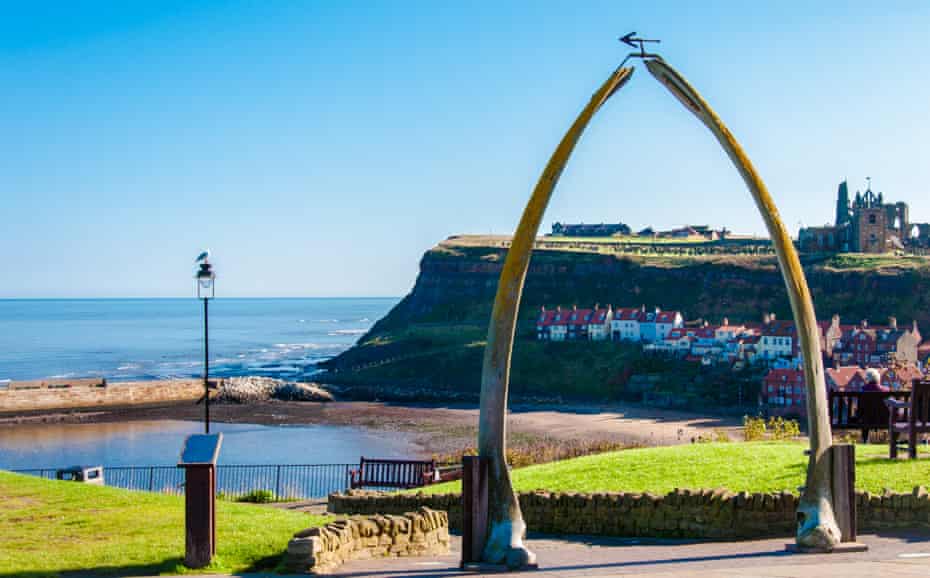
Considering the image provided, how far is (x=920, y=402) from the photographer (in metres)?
16.1

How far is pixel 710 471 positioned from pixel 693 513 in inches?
116

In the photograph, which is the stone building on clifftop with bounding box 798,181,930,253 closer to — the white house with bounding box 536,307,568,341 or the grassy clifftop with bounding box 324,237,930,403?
the grassy clifftop with bounding box 324,237,930,403

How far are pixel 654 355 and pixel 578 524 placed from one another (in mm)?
91450

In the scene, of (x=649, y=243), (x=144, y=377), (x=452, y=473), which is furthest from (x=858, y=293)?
(x=452, y=473)

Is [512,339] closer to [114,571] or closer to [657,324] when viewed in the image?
[114,571]

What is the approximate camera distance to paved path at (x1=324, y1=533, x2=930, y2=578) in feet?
35.7

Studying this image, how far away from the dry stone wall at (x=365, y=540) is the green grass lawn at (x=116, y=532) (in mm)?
608

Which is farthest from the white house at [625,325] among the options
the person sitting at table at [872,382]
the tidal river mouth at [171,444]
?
the person sitting at table at [872,382]

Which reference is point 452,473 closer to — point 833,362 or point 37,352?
→ point 833,362

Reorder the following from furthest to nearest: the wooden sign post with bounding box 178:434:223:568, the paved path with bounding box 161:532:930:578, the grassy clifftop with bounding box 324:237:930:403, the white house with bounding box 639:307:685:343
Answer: the white house with bounding box 639:307:685:343, the grassy clifftop with bounding box 324:237:930:403, the wooden sign post with bounding box 178:434:223:568, the paved path with bounding box 161:532:930:578

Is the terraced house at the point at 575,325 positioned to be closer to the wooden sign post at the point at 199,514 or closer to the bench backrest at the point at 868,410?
the bench backrest at the point at 868,410

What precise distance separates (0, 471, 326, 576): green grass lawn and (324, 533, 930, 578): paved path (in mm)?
1600

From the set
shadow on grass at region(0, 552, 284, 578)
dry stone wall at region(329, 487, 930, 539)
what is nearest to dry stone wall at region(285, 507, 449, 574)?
shadow on grass at region(0, 552, 284, 578)

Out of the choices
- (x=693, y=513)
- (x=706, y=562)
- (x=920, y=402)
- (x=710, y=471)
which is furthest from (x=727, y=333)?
(x=706, y=562)
